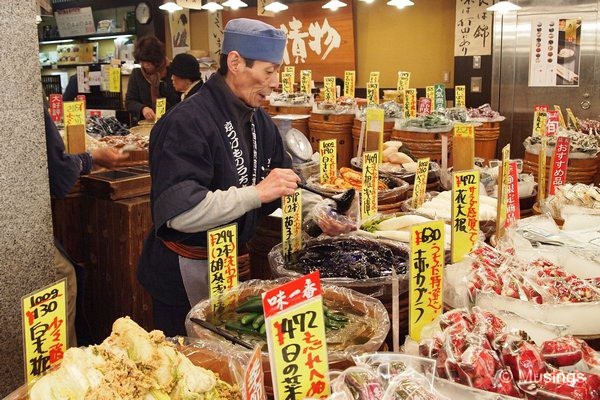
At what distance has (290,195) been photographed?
2691mm

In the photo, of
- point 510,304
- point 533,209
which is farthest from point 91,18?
point 510,304

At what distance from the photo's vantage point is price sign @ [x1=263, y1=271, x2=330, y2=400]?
137 cm

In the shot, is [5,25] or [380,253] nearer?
[5,25]

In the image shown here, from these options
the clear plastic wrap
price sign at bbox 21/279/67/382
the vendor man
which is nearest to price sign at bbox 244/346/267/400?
the clear plastic wrap

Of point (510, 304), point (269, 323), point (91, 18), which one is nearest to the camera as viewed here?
point (269, 323)

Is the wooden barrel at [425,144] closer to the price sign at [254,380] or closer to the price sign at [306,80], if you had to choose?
the price sign at [306,80]

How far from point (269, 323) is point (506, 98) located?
31.8ft

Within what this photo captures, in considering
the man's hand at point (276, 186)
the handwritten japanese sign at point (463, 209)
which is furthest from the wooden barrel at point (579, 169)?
the man's hand at point (276, 186)

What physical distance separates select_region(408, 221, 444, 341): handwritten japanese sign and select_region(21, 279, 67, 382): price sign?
0.98m

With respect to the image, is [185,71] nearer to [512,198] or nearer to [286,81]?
[286,81]

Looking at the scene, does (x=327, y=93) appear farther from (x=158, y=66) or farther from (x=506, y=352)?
(x=506, y=352)

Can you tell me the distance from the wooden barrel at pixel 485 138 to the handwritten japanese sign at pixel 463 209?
4899 millimetres

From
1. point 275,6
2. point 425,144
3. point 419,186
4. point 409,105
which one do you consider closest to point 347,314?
point 419,186

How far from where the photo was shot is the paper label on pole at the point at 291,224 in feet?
8.84
